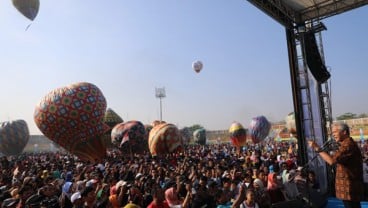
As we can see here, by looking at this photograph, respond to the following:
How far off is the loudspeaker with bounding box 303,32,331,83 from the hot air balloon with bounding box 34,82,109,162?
41.9 feet

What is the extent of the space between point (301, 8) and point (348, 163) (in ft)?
28.3

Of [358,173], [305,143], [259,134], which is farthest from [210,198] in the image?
[259,134]

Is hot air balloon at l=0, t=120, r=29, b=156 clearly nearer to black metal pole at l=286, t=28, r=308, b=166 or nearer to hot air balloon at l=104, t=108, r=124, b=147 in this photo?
hot air balloon at l=104, t=108, r=124, b=147

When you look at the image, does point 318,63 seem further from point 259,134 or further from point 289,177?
point 259,134

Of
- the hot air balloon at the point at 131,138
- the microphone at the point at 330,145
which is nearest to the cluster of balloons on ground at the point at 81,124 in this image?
the hot air balloon at the point at 131,138

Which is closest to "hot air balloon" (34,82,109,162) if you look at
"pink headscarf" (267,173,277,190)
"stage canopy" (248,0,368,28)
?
"stage canopy" (248,0,368,28)

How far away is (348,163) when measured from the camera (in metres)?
4.07

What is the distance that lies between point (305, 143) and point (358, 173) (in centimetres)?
733

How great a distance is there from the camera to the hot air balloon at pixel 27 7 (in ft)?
52.1

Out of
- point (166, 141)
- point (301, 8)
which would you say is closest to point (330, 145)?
point (301, 8)

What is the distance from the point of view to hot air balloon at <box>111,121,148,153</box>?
2406cm

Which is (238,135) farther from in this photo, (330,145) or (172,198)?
(330,145)

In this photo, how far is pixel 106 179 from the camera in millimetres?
8969

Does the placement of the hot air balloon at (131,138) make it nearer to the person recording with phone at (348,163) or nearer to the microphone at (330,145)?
the microphone at (330,145)
